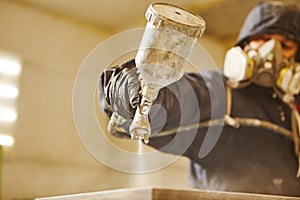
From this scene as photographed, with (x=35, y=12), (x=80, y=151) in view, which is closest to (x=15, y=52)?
(x=35, y=12)

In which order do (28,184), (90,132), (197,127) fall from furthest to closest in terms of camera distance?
1. (28,184)
2. (197,127)
3. (90,132)

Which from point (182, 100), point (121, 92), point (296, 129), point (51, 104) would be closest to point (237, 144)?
point (296, 129)

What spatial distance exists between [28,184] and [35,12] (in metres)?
0.84

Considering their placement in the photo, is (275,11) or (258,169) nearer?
(258,169)

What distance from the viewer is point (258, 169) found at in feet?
3.81

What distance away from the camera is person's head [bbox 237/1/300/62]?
131cm

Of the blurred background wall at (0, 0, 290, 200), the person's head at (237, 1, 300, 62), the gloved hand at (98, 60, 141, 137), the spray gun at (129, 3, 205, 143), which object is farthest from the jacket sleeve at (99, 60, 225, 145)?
the blurred background wall at (0, 0, 290, 200)

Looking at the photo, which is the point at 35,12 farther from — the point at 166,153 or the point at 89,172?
the point at 166,153

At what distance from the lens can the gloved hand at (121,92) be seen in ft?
2.14

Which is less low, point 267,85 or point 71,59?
point 71,59

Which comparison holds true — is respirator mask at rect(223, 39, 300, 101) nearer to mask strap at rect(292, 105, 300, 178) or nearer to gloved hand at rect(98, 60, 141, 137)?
mask strap at rect(292, 105, 300, 178)

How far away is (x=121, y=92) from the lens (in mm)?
680

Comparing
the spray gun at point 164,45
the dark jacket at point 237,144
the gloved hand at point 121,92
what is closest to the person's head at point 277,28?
the dark jacket at point 237,144

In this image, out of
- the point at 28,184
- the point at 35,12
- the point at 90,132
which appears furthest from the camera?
the point at 35,12
